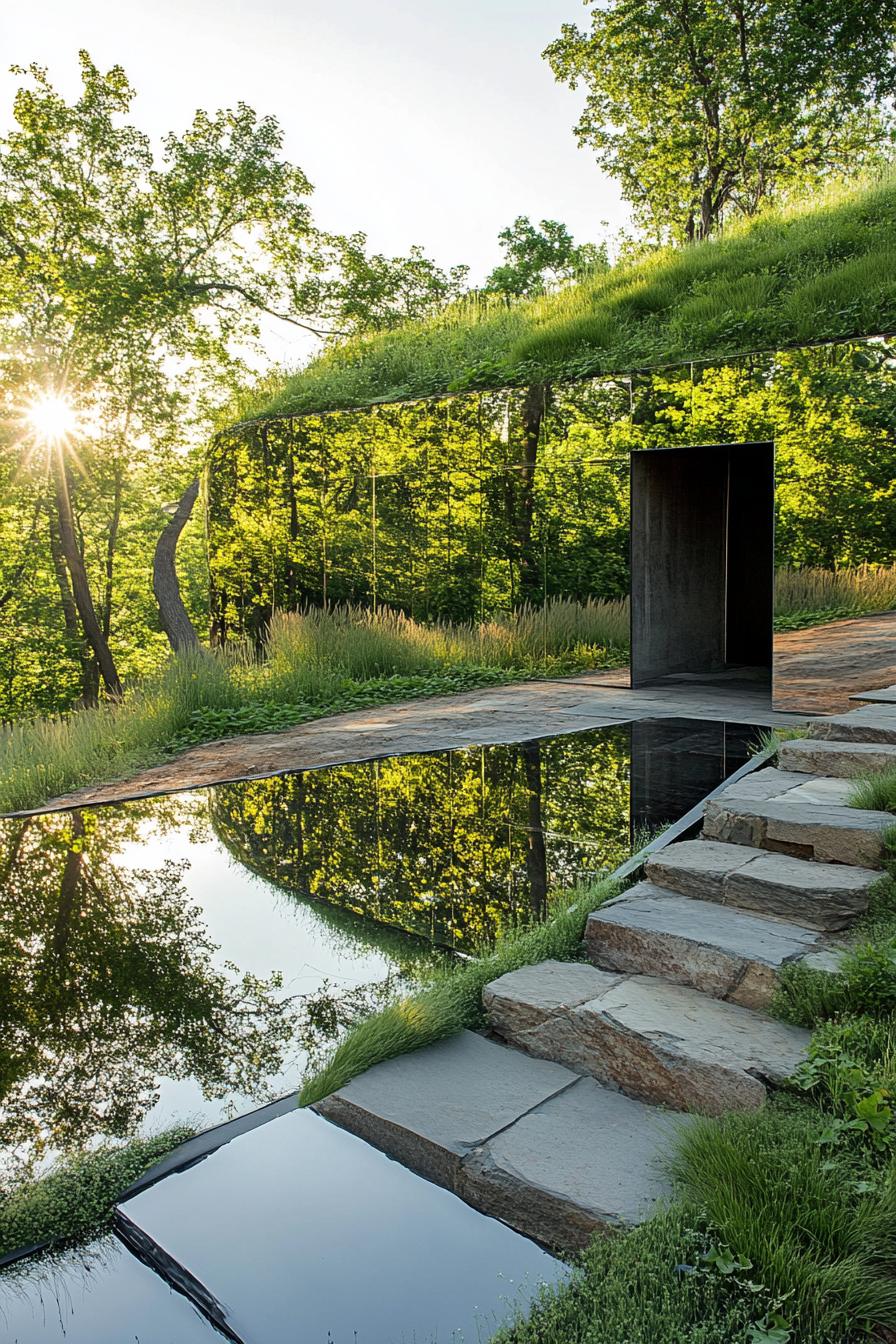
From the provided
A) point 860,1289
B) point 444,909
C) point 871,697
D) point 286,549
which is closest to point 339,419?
point 286,549

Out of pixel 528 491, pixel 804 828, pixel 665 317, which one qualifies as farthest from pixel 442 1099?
pixel 665 317

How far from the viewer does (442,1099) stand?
8.27 feet

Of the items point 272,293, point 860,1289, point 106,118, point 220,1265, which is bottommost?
point 220,1265

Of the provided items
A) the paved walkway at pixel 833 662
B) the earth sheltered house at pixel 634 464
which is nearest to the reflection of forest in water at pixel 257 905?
the paved walkway at pixel 833 662

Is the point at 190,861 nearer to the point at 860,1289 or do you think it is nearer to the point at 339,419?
the point at 860,1289

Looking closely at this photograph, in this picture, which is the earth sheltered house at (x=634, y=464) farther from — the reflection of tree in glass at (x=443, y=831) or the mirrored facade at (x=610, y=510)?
the reflection of tree in glass at (x=443, y=831)

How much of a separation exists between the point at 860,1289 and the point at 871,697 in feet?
17.0

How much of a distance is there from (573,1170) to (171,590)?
72.9ft

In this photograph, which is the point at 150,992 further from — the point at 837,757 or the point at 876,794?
the point at 837,757

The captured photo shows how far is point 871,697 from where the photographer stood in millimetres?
6371

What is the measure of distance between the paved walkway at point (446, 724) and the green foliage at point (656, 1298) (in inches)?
197

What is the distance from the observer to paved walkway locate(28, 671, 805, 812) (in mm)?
6777

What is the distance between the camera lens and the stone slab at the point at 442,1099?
2.35m

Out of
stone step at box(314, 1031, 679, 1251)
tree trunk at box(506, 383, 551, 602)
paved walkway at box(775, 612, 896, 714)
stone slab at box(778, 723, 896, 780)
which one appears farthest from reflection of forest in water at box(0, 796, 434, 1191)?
tree trunk at box(506, 383, 551, 602)
